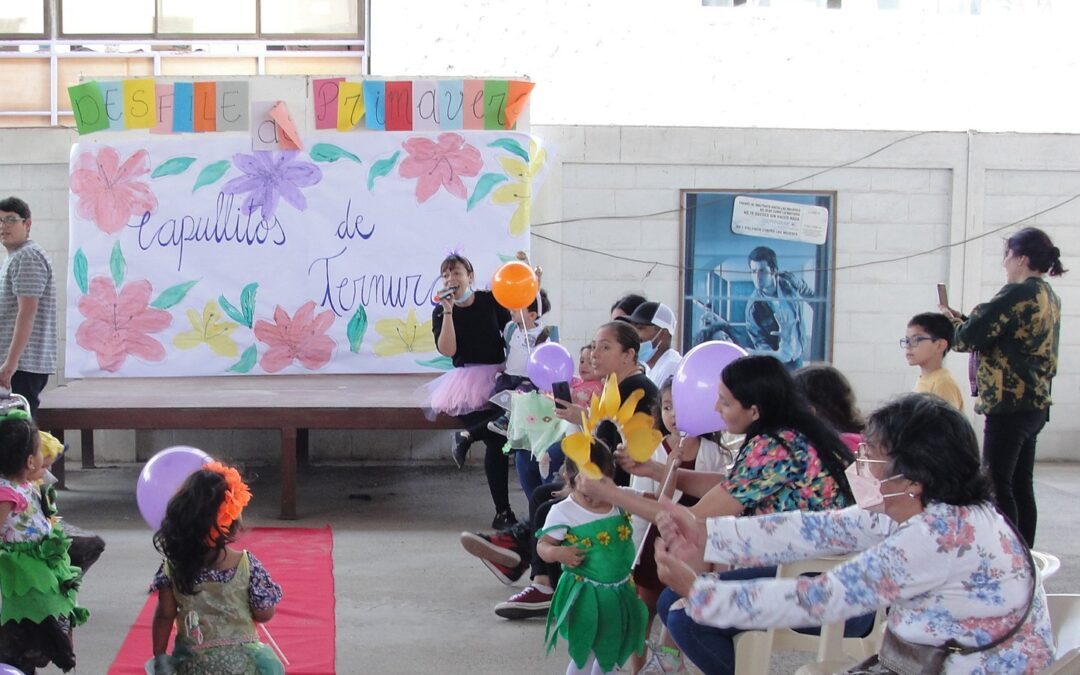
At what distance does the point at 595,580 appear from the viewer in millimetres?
2951

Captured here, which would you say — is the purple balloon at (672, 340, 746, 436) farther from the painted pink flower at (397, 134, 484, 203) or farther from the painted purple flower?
the painted purple flower

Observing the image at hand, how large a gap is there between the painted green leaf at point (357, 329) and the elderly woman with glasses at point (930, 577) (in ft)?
15.9

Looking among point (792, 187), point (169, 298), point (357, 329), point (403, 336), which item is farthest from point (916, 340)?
point (169, 298)

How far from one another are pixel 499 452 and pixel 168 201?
290cm

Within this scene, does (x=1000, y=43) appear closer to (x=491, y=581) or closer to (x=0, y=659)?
(x=491, y=581)

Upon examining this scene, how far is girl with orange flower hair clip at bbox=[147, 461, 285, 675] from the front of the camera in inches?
99.7

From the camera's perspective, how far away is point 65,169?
22.5ft

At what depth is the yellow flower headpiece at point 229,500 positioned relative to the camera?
8.38 ft

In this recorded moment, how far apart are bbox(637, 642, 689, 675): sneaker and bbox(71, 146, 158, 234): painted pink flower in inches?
192

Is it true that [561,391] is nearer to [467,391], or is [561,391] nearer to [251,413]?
[467,391]

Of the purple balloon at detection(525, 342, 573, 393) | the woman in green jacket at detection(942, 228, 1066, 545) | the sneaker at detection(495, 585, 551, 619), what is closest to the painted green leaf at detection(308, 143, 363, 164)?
the purple balloon at detection(525, 342, 573, 393)

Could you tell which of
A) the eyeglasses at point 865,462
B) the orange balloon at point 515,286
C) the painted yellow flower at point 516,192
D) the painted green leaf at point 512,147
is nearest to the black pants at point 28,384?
the orange balloon at point 515,286

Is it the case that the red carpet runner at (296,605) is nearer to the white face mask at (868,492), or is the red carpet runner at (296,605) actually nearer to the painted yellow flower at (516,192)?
the white face mask at (868,492)

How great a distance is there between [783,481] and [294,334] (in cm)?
464
